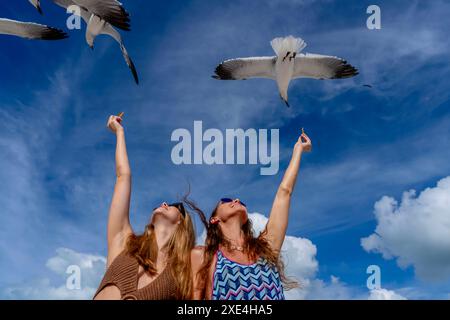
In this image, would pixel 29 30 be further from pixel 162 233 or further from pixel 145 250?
pixel 145 250

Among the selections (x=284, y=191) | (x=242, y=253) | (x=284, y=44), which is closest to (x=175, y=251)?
(x=242, y=253)

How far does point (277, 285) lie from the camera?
399cm

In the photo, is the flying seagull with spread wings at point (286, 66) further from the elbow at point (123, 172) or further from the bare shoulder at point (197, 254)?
the bare shoulder at point (197, 254)

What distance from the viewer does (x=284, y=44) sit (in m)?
11.1

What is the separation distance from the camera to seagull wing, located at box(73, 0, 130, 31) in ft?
31.8

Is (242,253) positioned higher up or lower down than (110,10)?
lower down

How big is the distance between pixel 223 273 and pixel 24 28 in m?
9.93

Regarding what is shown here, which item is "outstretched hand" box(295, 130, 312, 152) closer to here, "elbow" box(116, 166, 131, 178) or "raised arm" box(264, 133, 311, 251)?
"raised arm" box(264, 133, 311, 251)

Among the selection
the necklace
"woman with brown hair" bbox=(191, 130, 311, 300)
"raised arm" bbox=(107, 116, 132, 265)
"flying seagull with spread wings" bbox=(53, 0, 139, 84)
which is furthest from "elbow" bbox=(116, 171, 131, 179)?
"flying seagull with spread wings" bbox=(53, 0, 139, 84)

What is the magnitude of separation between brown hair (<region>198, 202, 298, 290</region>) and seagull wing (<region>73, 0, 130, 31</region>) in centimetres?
611

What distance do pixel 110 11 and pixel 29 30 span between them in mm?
3092

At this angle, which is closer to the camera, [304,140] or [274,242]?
[274,242]

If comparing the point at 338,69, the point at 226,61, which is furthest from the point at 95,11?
the point at 338,69
